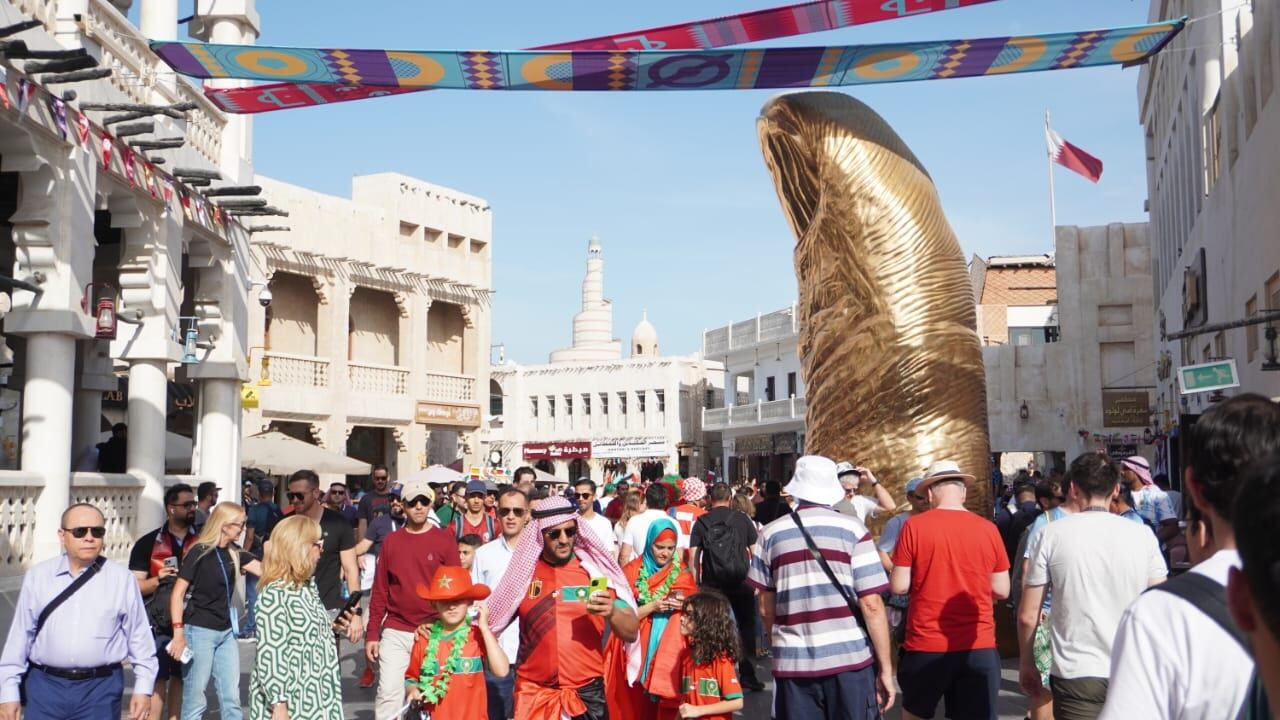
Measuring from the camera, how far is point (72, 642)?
17.4ft

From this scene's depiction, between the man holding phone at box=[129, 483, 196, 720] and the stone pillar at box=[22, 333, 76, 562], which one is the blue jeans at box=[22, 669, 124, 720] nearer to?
the man holding phone at box=[129, 483, 196, 720]

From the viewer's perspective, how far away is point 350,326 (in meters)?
29.8

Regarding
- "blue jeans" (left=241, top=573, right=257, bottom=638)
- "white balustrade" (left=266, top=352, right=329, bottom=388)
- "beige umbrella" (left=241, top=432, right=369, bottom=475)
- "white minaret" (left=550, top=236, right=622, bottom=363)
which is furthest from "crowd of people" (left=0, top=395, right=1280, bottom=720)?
"white minaret" (left=550, top=236, right=622, bottom=363)

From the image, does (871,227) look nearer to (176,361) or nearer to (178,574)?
(178,574)

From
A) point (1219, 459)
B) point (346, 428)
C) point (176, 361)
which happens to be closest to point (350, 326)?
point (346, 428)

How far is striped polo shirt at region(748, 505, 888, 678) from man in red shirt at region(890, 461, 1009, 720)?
31 centimetres

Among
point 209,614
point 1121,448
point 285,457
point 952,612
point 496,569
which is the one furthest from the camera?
point 1121,448

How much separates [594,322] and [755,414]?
3337cm

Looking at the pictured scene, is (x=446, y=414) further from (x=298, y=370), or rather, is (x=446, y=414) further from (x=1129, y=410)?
(x=1129, y=410)

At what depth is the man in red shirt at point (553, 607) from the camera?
5.46 metres

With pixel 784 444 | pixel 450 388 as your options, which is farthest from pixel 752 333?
pixel 450 388

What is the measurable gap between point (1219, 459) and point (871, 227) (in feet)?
26.5

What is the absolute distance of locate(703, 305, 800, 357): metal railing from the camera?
47.6 meters

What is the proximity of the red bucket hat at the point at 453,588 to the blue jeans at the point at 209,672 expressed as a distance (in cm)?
219
